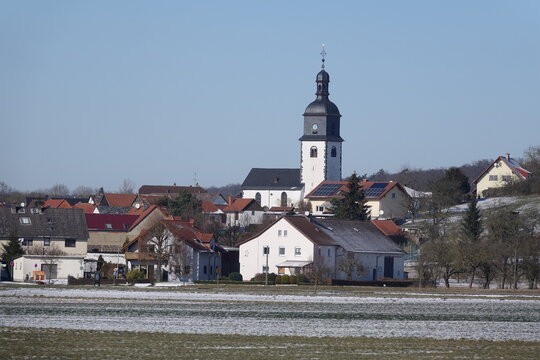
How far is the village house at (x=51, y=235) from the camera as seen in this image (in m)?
77.9

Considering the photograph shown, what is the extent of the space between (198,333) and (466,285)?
162ft

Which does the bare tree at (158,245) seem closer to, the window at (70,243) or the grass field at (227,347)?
the window at (70,243)

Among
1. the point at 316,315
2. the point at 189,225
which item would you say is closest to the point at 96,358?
the point at 316,315

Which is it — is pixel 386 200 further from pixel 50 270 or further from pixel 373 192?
pixel 50 270

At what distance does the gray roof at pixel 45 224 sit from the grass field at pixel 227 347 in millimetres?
53992

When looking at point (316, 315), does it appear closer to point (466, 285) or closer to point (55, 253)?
point (466, 285)

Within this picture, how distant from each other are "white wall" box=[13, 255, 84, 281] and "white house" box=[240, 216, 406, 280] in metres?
12.7

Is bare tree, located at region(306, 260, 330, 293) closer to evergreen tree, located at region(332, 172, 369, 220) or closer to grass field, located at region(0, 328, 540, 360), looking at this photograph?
evergreen tree, located at region(332, 172, 369, 220)

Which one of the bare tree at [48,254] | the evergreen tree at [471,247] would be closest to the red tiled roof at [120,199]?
the bare tree at [48,254]

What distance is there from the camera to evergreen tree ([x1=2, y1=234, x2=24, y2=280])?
7506 cm

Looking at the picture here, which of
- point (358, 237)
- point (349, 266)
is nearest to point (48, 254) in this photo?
point (349, 266)

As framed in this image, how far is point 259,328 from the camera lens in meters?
31.4

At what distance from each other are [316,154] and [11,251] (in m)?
89.7

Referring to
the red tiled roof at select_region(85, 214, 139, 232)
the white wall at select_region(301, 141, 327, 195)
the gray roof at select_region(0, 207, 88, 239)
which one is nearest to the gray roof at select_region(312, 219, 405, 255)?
the gray roof at select_region(0, 207, 88, 239)
